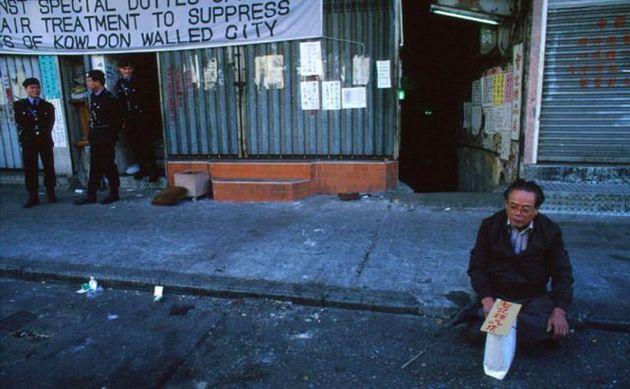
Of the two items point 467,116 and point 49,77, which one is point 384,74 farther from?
point 49,77

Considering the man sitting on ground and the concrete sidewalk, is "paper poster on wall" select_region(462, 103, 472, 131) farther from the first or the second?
the man sitting on ground

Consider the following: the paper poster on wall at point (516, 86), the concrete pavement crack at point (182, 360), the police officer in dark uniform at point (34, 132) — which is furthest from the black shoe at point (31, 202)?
the paper poster on wall at point (516, 86)

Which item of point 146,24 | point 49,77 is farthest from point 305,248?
point 49,77

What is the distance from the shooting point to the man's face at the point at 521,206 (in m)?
3.01

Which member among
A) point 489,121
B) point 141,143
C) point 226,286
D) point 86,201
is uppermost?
point 489,121

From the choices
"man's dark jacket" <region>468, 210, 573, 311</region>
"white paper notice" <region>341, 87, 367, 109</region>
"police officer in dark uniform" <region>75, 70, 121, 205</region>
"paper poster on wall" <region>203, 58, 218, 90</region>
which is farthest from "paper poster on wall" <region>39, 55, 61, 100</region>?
"man's dark jacket" <region>468, 210, 573, 311</region>

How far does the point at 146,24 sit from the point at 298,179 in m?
3.69

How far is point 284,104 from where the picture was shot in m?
7.96

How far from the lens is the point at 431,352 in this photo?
10.8 ft

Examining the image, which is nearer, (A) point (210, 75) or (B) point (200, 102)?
(A) point (210, 75)

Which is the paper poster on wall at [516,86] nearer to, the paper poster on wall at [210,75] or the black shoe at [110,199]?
the paper poster on wall at [210,75]

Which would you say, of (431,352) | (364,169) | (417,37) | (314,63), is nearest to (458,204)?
(364,169)

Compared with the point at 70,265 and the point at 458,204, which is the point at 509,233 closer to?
the point at 458,204

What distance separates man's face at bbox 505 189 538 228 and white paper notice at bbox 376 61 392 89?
479cm
